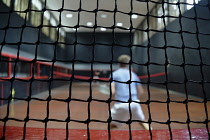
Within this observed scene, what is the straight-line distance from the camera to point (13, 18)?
4.57 ft

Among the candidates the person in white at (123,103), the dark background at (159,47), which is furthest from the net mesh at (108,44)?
the person in white at (123,103)

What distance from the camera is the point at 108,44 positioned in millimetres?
884

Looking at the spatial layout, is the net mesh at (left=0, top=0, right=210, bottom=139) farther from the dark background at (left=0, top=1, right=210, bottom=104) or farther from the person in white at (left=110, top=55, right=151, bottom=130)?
the person in white at (left=110, top=55, right=151, bottom=130)

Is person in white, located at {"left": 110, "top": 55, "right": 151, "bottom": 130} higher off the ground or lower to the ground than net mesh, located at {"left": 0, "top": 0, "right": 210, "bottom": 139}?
lower

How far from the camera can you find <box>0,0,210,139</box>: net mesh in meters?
0.85

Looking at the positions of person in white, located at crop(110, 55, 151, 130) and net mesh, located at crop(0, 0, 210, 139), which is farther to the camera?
person in white, located at crop(110, 55, 151, 130)

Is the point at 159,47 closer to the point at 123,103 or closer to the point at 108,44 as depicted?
the point at 108,44

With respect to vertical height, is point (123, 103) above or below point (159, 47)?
below

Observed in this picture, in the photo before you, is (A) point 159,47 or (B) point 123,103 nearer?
(A) point 159,47

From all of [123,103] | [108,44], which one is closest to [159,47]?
[108,44]

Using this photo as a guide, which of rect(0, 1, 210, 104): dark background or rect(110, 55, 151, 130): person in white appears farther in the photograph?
rect(110, 55, 151, 130): person in white

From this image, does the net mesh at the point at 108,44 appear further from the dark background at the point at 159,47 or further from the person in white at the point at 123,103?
the person in white at the point at 123,103

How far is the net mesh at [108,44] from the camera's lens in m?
0.85

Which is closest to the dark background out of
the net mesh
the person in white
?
the net mesh
